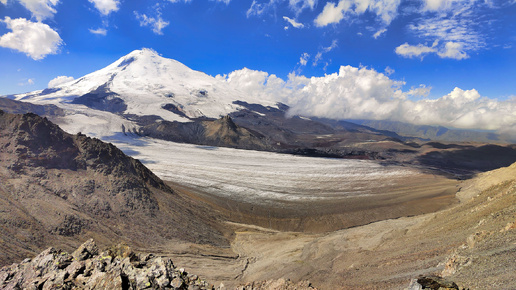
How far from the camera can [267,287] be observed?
10250 millimetres

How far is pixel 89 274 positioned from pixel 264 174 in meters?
31.6

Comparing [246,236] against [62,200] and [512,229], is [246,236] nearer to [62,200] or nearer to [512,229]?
[62,200]

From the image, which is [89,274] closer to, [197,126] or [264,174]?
[264,174]

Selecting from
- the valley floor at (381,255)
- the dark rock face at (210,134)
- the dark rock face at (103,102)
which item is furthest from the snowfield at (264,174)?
the dark rock face at (103,102)

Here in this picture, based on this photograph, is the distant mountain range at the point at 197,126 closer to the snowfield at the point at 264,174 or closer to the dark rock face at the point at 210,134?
the dark rock face at the point at 210,134

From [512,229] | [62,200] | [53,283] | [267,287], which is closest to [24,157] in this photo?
[62,200]

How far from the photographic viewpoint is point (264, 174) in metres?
38.5

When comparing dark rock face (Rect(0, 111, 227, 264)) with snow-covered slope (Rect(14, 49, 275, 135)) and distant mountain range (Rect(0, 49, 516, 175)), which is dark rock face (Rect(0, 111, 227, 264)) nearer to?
distant mountain range (Rect(0, 49, 516, 175))

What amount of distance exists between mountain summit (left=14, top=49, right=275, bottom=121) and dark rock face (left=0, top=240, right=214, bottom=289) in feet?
348

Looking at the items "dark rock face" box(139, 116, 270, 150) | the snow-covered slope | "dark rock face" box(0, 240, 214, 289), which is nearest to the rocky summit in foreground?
"dark rock face" box(0, 240, 214, 289)

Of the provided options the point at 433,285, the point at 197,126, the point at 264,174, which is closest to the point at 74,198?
the point at 433,285

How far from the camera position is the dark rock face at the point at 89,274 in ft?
22.9

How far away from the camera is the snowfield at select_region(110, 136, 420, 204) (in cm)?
3106

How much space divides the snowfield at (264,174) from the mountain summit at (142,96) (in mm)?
68098
